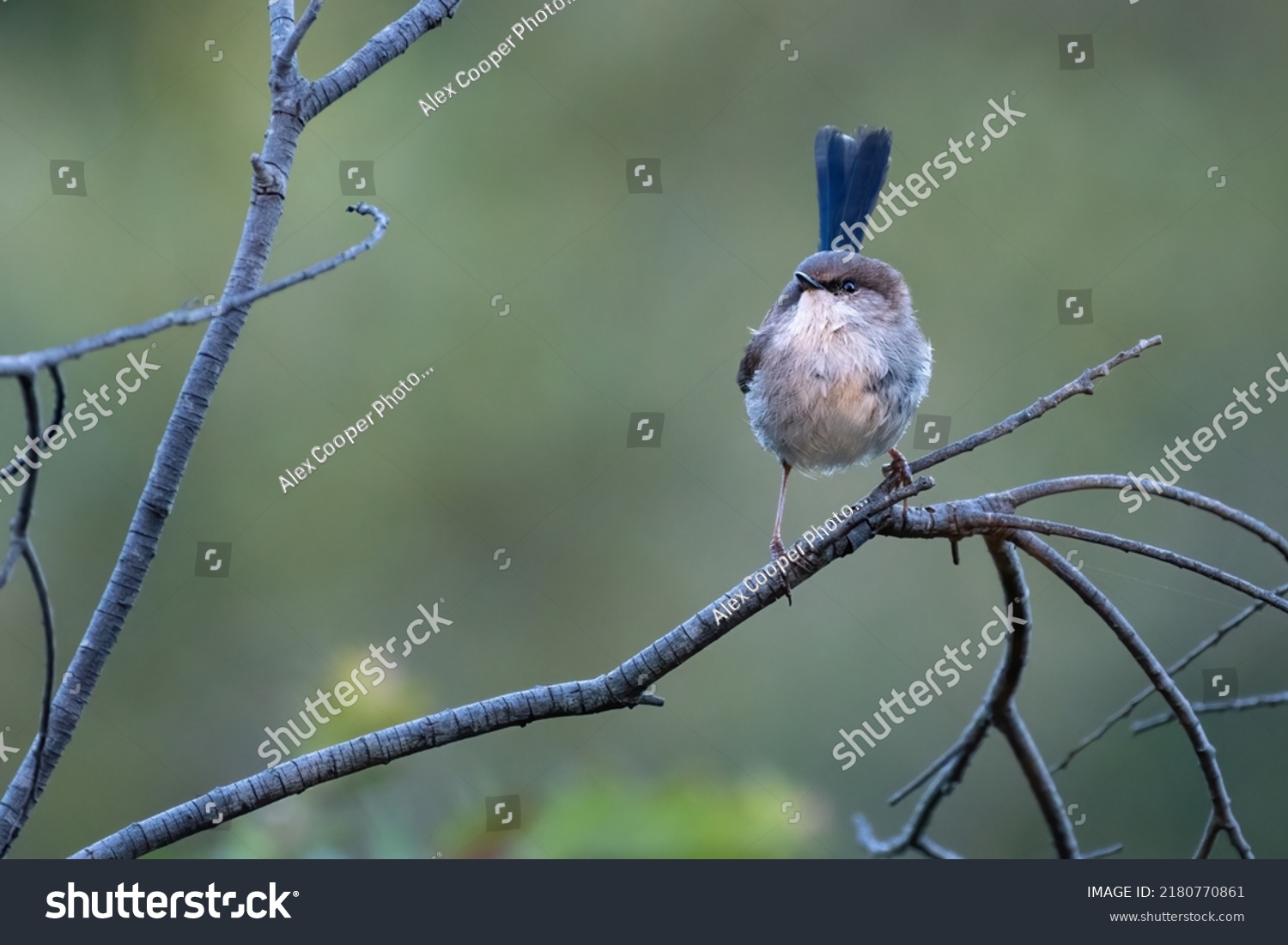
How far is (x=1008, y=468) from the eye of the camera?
4.79 metres

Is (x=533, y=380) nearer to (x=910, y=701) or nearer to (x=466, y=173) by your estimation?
(x=466, y=173)

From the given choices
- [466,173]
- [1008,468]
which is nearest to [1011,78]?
[1008,468]

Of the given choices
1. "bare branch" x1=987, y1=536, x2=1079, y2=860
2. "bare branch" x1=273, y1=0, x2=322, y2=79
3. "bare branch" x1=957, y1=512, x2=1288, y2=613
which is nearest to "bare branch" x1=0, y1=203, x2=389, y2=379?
"bare branch" x1=273, y1=0, x2=322, y2=79

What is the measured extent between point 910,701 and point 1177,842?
1274 mm

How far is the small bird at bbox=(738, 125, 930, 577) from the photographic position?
7.71 feet

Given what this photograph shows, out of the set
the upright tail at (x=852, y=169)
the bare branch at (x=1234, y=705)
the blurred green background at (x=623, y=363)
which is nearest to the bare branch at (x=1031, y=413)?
the bare branch at (x=1234, y=705)

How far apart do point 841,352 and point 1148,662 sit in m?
1.02

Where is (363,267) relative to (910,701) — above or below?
above

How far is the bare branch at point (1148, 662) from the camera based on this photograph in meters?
1.57

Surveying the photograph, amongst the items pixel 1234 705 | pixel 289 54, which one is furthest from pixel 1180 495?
pixel 289 54

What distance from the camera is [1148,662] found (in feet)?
5.16

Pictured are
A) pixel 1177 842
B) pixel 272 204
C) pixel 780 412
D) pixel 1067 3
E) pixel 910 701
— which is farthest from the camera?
pixel 1067 3

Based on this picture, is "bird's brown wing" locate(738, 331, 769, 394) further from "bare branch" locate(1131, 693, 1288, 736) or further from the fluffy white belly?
"bare branch" locate(1131, 693, 1288, 736)

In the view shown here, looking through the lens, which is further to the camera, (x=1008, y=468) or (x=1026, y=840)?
(x=1008, y=468)
